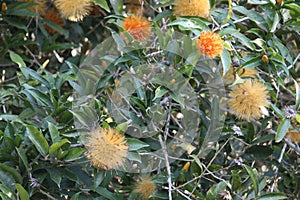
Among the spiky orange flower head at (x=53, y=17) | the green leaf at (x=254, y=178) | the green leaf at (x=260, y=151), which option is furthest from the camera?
the spiky orange flower head at (x=53, y=17)

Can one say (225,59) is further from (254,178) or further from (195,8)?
(254,178)

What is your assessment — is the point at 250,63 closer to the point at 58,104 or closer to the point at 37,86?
the point at 58,104

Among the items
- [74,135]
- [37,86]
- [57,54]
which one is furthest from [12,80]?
[74,135]

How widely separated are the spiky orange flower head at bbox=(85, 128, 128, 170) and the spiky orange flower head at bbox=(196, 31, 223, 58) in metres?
0.28

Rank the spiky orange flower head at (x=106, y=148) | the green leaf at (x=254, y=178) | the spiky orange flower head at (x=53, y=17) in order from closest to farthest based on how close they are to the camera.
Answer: the spiky orange flower head at (x=106, y=148) < the green leaf at (x=254, y=178) < the spiky orange flower head at (x=53, y=17)

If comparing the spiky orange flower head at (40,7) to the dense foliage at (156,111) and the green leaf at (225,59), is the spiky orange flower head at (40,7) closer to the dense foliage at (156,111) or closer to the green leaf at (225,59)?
the dense foliage at (156,111)

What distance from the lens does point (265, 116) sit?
177 cm

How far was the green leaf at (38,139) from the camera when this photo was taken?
4.42 feet

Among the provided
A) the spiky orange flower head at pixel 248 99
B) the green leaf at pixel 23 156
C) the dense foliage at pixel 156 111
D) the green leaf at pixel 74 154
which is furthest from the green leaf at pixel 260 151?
the green leaf at pixel 23 156

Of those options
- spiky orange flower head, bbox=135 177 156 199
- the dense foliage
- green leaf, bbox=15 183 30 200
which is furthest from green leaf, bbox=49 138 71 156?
spiky orange flower head, bbox=135 177 156 199

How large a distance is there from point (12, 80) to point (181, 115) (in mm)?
734

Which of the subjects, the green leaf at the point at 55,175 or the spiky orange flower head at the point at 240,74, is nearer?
the green leaf at the point at 55,175

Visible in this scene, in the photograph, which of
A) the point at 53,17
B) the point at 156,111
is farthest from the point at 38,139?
the point at 53,17

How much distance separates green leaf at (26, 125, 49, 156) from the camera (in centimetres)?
135
